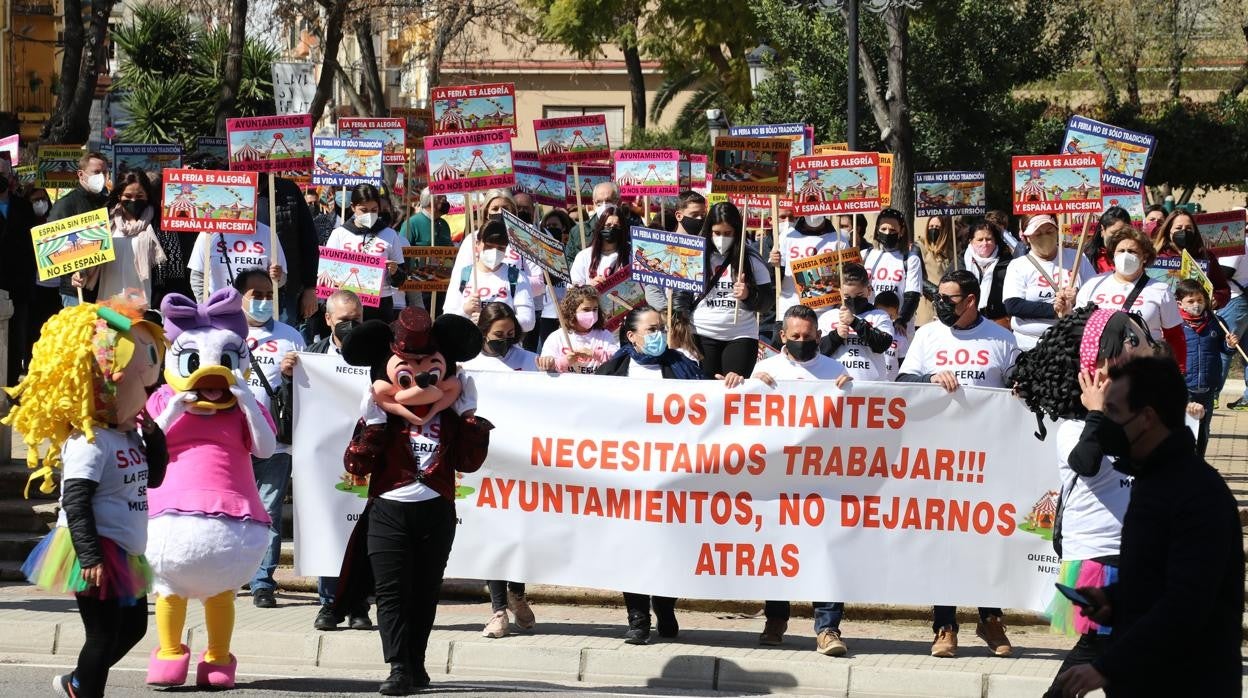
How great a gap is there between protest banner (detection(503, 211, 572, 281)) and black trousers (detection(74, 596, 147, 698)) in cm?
439

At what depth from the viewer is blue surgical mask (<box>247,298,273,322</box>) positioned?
9.58m

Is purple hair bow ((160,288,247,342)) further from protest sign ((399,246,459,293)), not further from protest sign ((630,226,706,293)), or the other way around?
protest sign ((399,246,459,293))

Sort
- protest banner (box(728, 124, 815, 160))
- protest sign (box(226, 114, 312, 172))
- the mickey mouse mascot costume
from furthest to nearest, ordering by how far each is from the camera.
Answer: protest banner (box(728, 124, 815, 160))
protest sign (box(226, 114, 312, 172))
the mickey mouse mascot costume

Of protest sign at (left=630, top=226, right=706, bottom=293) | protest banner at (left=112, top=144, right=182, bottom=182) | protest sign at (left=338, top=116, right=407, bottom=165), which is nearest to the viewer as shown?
protest sign at (left=630, top=226, right=706, bottom=293)

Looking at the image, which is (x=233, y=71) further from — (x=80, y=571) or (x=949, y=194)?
(x=80, y=571)

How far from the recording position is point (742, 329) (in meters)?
11.2

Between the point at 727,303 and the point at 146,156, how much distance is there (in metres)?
6.78

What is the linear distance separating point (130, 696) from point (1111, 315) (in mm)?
4224

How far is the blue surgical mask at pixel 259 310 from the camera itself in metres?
9.58

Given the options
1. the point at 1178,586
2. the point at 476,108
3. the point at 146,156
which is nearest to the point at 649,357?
the point at 1178,586

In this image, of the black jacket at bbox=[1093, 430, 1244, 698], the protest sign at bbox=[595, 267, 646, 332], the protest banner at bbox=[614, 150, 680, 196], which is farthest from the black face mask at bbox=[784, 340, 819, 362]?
the protest banner at bbox=[614, 150, 680, 196]

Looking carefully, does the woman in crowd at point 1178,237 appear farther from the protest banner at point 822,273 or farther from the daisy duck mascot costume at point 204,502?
the daisy duck mascot costume at point 204,502

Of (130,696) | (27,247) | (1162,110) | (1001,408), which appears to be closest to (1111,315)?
(1001,408)

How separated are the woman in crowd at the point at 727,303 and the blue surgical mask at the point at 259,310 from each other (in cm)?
272
